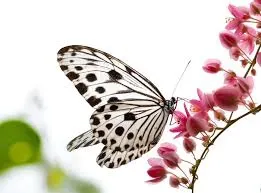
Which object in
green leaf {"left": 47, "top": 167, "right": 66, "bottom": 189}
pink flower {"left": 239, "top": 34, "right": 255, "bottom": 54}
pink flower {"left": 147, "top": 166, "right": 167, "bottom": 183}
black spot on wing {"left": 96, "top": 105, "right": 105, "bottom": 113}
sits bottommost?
pink flower {"left": 147, "top": 166, "right": 167, "bottom": 183}

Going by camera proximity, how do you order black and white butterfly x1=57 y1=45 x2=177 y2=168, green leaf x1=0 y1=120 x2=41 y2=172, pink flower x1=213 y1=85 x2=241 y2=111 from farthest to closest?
black and white butterfly x1=57 y1=45 x2=177 y2=168 < pink flower x1=213 y1=85 x2=241 y2=111 < green leaf x1=0 y1=120 x2=41 y2=172

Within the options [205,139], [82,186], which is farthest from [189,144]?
[82,186]

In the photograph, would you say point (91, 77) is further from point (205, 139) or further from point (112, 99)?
point (205, 139)

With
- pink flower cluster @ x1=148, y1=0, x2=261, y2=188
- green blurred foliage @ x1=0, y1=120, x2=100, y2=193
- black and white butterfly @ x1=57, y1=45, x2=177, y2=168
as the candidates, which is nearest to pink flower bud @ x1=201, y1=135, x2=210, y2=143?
pink flower cluster @ x1=148, y1=0, x2=261, y2=188

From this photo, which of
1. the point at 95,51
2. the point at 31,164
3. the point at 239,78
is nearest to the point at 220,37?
the point at 239,78

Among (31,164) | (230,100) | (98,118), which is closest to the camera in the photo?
(31,164)

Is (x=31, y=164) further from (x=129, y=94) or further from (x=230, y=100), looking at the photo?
(x=129, y=94)

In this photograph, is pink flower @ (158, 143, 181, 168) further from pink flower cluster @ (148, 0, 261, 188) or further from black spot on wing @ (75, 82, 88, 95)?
black spot on wing @ (75, 82, 88, 95)
